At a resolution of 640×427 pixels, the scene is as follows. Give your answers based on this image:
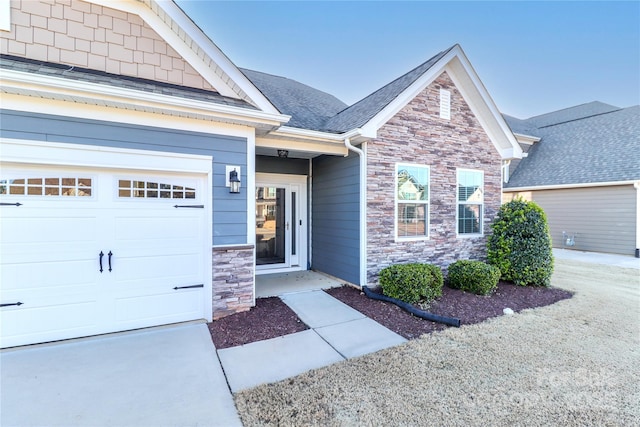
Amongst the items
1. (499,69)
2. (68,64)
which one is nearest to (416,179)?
(68,64)

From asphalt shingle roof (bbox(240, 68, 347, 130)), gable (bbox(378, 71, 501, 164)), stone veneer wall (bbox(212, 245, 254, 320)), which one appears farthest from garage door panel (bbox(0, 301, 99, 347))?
gable (bbox(378, 71, 501, 164))

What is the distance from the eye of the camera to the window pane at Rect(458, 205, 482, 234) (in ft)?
24.1

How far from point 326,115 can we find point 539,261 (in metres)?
6.64

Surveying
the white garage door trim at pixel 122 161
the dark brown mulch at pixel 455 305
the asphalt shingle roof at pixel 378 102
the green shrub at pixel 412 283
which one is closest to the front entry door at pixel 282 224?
the asphalt shingle roof at pixel 378 102

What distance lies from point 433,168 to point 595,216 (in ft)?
32.2

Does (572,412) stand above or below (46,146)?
below

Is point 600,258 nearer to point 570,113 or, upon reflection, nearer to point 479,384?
point 479,384

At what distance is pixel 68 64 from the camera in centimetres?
391

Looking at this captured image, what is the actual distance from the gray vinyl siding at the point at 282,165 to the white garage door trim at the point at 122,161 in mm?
3018

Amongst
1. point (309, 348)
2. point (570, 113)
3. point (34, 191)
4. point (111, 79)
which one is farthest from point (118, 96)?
point (570, 113)

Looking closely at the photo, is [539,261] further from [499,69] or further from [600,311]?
[499,69]

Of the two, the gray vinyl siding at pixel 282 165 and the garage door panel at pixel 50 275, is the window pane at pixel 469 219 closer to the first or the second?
the gray vinyl siding at pixel 282 165

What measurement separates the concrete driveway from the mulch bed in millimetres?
472

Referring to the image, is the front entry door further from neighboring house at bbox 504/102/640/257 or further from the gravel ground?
neighboring house at bbox 504/102/640/257
